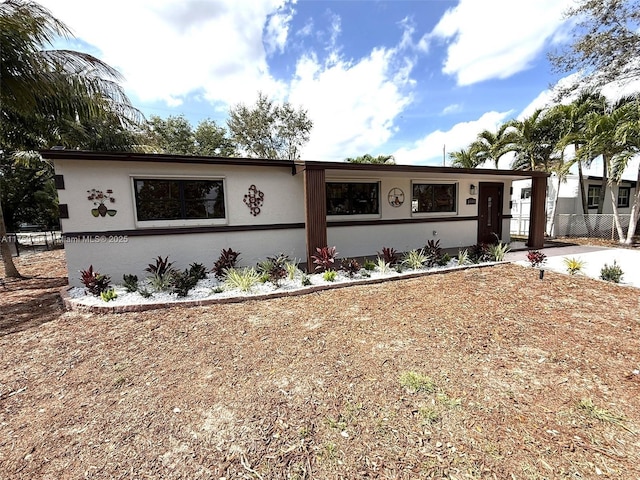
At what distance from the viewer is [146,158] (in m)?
5.55

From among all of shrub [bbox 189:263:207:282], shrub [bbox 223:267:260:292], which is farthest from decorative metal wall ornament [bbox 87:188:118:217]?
shrub [bbox 223:267:260:292]

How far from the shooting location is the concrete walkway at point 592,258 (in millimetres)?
5836

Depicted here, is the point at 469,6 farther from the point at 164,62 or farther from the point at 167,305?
the point at 167,305

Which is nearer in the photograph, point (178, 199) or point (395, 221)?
point (178, 199)

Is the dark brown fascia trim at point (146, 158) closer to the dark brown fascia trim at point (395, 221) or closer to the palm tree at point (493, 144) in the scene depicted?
the dark brown fascia trim at point (395, 221)

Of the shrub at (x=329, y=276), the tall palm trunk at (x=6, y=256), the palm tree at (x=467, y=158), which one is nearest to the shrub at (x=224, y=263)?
the shrub at (x=329, y=276)

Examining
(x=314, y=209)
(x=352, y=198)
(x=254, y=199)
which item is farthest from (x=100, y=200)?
(x=352, y=198)

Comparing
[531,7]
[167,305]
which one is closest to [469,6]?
[531,7]

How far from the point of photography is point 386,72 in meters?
10.6

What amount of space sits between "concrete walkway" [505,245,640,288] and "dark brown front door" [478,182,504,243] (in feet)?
4.06

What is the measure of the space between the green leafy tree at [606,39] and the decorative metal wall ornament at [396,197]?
25.4ft

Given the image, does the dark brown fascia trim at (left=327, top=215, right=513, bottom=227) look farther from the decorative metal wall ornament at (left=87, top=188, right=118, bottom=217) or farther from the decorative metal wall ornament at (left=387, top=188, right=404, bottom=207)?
the decorative metal wall ornament at (left=87, top=188, right=118, bottom=217)

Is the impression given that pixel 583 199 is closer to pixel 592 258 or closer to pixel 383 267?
pixel 592 258

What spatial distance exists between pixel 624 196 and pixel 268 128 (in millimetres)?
21163
